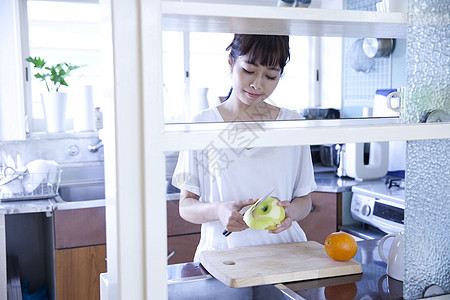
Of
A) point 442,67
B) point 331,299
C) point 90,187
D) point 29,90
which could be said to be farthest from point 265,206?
point 29,90

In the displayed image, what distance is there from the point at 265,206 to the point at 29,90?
2.01 m

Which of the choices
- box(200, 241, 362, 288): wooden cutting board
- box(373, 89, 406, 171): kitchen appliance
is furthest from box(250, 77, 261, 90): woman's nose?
box(373, 89, 406, 171): kitchen appliance

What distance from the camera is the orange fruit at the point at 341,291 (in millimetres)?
1181

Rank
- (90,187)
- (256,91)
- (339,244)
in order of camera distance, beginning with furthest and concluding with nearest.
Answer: (90,187) → (256,91) → (339,244)

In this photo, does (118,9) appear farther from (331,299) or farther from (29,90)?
(29,90)

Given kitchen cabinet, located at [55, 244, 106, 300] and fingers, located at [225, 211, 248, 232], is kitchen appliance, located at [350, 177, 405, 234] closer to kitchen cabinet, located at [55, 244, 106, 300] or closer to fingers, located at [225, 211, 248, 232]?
fingers, located at [225, 211, 248, 232]

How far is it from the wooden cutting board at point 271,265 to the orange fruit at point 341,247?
0.05 ft

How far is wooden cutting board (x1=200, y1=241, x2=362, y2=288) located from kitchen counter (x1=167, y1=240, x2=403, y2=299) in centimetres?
2

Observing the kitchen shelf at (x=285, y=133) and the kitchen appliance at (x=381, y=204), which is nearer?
the kitchen shelf at (x=285, y=133)

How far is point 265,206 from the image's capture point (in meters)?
1.39

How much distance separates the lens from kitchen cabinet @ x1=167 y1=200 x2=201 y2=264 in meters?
2.57

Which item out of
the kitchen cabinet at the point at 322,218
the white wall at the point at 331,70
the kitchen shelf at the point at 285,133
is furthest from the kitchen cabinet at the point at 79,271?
the white wall at the point at 331,70

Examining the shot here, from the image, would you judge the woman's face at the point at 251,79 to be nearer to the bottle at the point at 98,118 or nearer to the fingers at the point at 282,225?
the fingers at the point at 282,225

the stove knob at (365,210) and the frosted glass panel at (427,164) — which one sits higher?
the frosted glass panel at (427,164)
